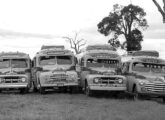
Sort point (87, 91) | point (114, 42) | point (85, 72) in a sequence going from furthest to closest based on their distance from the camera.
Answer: point (114, 42)
point (85, 72)
point (87, 91)

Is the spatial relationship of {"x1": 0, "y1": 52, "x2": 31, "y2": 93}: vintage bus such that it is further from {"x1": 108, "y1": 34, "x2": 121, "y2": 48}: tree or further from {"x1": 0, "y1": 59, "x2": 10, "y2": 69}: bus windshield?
{"x1": 108, "y1": 34, "x2": 121, "y2": 48}: tree

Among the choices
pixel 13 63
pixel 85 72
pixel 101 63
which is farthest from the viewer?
pixel 13 63

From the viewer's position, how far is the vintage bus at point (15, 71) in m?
21.9

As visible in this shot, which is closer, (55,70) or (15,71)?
(55,70)

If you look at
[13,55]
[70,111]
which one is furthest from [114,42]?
[70,111]

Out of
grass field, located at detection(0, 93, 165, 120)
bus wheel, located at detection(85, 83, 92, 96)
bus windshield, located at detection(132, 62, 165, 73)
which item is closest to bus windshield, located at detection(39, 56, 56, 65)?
bus wheel, located at detection(85, 83, 92, 96)

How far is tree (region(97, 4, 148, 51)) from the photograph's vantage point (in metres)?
71.5

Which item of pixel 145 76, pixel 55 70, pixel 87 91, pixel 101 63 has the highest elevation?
pixel 101 63

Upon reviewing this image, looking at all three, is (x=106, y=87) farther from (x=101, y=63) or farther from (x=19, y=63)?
(x=19, y=63)

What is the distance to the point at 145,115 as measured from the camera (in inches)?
512

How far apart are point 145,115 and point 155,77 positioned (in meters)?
7.33

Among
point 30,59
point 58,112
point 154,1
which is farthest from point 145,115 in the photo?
point 30,59

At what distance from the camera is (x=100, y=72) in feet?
69.4

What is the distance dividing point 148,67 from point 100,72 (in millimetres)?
2247
